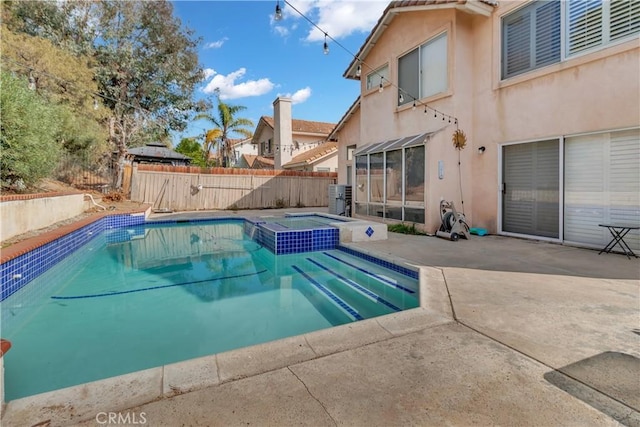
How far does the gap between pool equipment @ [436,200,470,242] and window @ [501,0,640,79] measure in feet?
12.1

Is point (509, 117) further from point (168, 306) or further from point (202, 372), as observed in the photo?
point (202, 372)

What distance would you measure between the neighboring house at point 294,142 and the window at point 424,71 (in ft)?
29.6

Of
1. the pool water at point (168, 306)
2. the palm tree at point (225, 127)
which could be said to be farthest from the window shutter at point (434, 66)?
the palm tree at point (225, 127)

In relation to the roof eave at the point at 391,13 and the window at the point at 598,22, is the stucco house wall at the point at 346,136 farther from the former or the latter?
the window at the point at 598,22

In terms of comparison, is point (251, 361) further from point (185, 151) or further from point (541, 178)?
point (185, 151)

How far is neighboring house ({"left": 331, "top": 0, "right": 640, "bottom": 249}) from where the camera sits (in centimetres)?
635

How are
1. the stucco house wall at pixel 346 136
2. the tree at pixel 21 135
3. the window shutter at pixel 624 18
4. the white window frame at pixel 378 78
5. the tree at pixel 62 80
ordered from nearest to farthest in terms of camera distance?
the window shutter at pixel 624 18 < the tree at pixel 21 135 < the white window frame at pixel 378 78 < the tree at pixel 62 80 < the stucco house wall at pixel 346 136

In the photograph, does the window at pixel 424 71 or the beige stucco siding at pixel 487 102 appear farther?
the window at pixel 424 71

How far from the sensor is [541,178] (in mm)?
7641

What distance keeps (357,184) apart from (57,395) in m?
10.5

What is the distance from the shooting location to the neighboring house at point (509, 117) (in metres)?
6.35

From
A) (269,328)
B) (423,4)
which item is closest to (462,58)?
(423,4)

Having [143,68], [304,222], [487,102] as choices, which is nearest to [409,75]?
[487,102]
